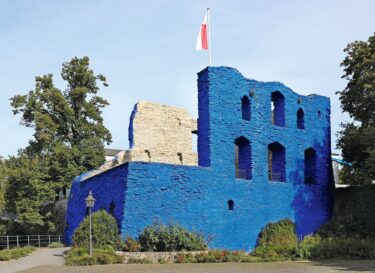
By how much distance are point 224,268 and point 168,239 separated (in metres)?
3.83

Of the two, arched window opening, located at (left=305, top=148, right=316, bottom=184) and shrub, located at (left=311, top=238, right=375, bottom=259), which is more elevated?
arched window opening, located at (left=305, top=148, right=316, bottom=184)

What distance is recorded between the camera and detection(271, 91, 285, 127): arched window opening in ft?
85.3

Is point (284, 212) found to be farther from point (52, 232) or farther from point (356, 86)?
point (52, 232)

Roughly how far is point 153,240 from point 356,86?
1311 centimetres

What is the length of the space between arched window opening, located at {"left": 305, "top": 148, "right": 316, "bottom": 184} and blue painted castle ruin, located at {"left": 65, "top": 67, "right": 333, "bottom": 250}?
5 cm

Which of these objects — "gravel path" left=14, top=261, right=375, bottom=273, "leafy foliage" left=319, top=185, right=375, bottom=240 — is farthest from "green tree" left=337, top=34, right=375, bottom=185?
"gravel path" left=14, top=261, right=375, bottom=273

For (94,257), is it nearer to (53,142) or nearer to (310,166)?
(310,166)

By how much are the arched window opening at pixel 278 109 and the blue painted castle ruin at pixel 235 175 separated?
0.18 ft

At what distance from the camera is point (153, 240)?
1897 cm

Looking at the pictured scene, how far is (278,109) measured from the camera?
2619 centimetres

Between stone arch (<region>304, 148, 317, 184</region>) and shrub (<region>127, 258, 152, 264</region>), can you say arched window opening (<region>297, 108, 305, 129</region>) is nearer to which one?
stone arch (<region>304, 148, 317, 184</region>)

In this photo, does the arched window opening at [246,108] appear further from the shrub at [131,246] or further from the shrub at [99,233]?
the shrub at [131,246]

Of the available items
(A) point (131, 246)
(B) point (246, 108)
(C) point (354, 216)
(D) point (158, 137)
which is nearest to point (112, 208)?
(A) point (131, 246)

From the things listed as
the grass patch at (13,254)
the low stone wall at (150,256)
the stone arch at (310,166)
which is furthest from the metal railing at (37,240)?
the stone arch at (310,166)
